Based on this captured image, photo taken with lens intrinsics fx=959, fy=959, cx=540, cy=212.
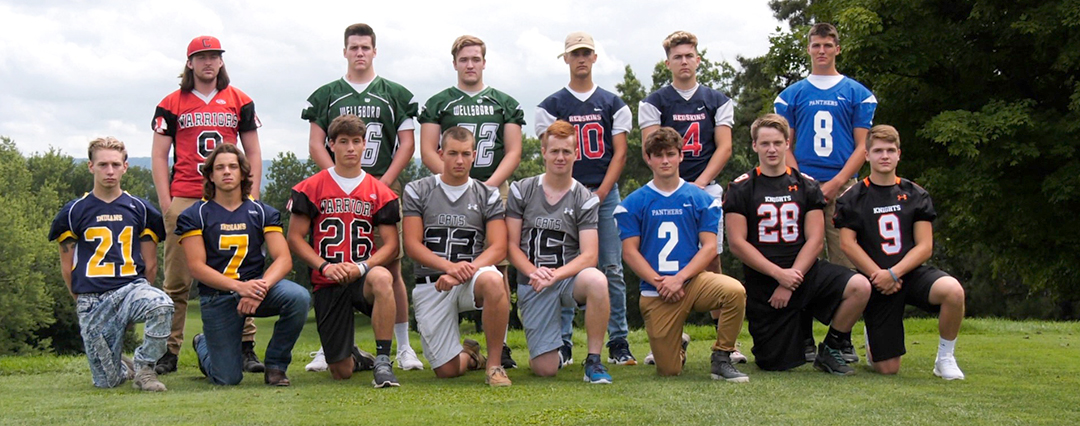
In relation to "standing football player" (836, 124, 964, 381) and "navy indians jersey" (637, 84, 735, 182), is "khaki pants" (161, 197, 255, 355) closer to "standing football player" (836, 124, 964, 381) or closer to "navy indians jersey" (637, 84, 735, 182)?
"navy indians jersey" (637, 84, 735, 182)

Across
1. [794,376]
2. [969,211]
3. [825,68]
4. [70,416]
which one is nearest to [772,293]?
[794,376]

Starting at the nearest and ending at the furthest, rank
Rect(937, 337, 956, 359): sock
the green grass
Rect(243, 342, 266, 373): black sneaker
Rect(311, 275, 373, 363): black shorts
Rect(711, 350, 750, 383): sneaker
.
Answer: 1. the green grass
2. Rect(711, 350, 750, 383): sneaker
3. Rect(937, 337, 956, 359): sock
4. Rect(311, 275, 373, 363): black shorts
5. Rect(243, 342, 266, 373): black sneaker

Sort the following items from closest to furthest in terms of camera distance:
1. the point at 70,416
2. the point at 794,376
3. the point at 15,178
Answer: the point at 70,416, the point at 794,376, the point at 15,178

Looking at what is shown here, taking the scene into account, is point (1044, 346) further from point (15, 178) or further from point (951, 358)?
point (15, 178)

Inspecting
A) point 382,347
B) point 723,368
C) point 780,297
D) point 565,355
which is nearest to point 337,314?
point 382,347

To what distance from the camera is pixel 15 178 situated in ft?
158

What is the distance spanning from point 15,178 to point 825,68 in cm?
4992

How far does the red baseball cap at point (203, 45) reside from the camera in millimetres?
6855

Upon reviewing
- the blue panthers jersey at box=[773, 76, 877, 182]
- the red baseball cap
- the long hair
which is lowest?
the long hair

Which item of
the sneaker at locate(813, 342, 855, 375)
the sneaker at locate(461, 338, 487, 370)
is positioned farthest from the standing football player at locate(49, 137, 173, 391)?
the sneaker at locate(813, 342, 855, 375)

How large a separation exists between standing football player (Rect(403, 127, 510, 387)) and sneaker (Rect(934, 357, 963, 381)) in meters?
2.80

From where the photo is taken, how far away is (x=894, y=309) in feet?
20.8

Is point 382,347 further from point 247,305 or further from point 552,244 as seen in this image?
point 552,244

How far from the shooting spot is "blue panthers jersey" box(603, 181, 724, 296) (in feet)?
20.4
